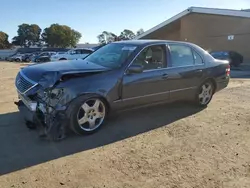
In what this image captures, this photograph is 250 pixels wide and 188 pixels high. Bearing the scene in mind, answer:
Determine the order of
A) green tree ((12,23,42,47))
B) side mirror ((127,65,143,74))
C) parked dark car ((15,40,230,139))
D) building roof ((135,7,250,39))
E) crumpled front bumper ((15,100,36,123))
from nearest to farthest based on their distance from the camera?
parked dark car ((15,40,230,139)) → crumpled front bumper ((15,100,36,123)) → side mirror ((127,65,143,74)) → building roof ((135,7,250,39)) → green tree ((12,23,42,47))

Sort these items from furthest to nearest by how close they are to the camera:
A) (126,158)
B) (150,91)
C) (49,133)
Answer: (150,91) < (49,133) < (126,158)

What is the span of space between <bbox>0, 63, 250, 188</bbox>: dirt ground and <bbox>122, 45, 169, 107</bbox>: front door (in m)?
0.47

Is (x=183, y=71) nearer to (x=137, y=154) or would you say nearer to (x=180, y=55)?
(x=180, y=55)

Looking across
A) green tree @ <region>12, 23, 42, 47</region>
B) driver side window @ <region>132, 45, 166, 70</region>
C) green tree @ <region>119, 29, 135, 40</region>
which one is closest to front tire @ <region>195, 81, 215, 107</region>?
driver side window @ <region>132, 45, 166, 70</region>

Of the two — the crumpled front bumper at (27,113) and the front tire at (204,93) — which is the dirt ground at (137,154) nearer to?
the crumpled front bumper at (27,113)

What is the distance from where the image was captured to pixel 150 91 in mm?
5535

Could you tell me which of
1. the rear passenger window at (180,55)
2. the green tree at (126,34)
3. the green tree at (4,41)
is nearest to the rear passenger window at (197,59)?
the rear passenger window at (180,55)

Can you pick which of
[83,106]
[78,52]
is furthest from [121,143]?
[78,52]

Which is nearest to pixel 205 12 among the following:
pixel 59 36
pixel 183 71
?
pixel 183 71

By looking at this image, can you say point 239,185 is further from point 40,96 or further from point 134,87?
point 40,96

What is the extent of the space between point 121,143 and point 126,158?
0.57 meters

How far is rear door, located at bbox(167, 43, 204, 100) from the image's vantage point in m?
5.94

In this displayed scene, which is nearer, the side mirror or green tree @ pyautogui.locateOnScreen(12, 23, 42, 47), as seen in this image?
the side mirror

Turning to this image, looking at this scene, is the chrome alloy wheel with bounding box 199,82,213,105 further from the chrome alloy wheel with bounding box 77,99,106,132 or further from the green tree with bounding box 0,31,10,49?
the green tree with bounding box 0,31,10,49
